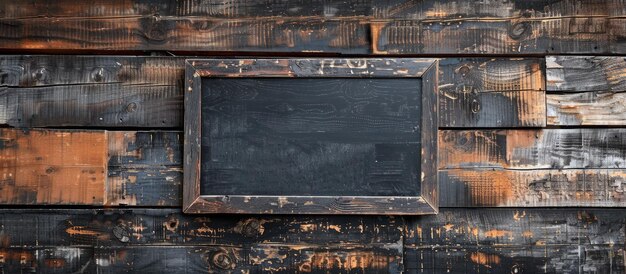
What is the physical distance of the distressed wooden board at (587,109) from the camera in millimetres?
2098

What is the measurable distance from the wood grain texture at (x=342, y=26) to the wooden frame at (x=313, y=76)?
0.09 meters

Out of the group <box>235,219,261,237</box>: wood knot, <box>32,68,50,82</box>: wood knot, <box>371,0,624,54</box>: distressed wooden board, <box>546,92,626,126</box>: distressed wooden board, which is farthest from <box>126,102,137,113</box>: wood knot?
<box>546,92,626,126</box>: distressed wooden board

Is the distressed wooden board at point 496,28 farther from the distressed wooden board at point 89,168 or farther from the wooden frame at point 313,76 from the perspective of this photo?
the distressed wooden board at point 89,168

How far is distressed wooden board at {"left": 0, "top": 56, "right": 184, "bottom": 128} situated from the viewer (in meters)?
2.10

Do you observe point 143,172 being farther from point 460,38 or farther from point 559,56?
point 559,56

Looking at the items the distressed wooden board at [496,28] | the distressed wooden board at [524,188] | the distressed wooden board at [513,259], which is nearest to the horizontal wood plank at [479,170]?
the distressed wooden board at [524,188]

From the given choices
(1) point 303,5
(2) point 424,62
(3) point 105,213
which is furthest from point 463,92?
(3) point 105,213

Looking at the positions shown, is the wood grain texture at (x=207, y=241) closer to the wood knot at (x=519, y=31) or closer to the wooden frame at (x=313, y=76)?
the wooden frame at (x=313, y=76)

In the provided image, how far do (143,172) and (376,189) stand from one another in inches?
32.6

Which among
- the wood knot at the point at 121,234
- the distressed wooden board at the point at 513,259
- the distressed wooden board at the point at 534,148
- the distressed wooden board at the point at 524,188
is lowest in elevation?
the distressed wooden board at the point at 513,259

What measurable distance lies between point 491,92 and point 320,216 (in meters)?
0.76

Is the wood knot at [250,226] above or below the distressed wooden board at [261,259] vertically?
above

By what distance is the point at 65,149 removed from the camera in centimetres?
208

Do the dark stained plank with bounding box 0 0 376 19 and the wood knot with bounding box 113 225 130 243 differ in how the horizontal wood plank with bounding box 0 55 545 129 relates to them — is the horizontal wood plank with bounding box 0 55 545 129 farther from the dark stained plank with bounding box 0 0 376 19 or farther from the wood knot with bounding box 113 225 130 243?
the wood knot with bounding box 113 225 130 243
